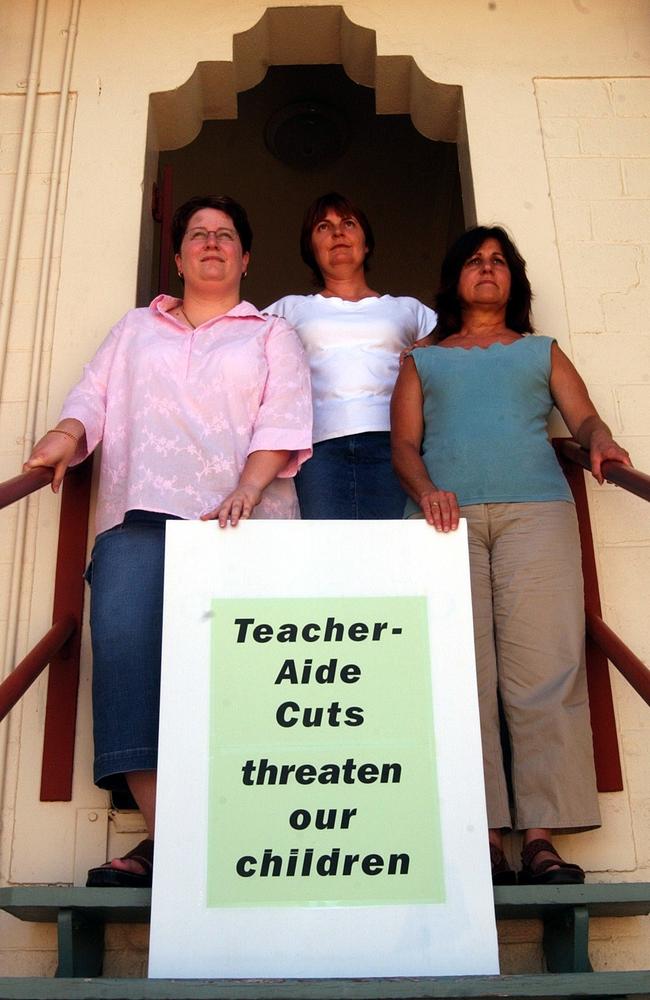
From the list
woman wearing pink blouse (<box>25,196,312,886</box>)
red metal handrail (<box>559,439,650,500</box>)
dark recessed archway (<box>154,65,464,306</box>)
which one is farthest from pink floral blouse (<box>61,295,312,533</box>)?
dark recessed archway (<box>154,65,464,306</box>)

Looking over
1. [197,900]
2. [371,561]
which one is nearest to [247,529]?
[371,561]

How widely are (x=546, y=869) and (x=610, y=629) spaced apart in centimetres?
63

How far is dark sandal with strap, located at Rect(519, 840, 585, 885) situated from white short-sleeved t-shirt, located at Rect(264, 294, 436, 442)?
1.15 m

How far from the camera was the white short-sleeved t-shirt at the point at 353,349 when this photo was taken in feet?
9.96

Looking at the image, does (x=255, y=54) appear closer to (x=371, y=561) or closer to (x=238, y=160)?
(x=238, y=160)

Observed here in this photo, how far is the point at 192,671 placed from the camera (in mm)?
2273

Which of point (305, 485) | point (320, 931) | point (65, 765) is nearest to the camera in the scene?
point (320, 931)

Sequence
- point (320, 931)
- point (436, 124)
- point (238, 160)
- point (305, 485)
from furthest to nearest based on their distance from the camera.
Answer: point (238, 160) → point (436, 124) → point (305, 485) → point (320, 931)

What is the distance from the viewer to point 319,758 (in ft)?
7.26

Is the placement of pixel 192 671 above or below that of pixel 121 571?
below

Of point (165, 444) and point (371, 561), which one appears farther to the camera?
point (165, 444)

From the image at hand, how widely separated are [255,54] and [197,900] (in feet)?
9.82

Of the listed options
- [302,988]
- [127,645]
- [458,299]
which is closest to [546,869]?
[302,988]

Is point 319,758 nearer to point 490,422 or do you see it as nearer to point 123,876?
point 123,876
